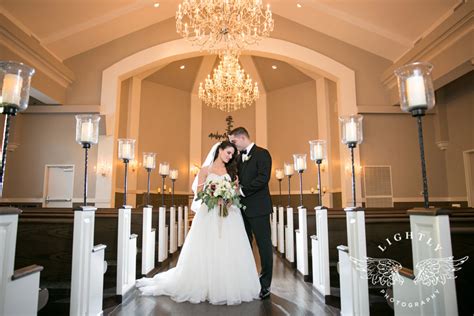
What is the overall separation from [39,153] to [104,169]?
5.82 ft

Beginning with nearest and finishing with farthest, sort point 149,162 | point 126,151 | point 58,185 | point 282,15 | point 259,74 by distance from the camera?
point 126,151, point 149,162, point 58,185, point 282,15, point 259,74

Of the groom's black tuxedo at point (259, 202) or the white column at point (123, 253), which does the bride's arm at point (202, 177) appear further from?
the white column at point (123, 253)

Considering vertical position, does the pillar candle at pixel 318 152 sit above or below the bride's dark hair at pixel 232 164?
above

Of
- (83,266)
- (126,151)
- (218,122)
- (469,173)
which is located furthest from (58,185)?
(469,173)

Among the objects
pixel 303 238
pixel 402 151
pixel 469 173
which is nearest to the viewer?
pixel 303 238

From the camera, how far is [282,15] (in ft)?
28.9

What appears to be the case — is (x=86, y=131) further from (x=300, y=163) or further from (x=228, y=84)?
(x=228, y=84)

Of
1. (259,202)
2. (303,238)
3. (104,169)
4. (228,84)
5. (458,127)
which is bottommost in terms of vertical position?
(303,238)

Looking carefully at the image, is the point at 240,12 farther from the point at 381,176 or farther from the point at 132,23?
the point at 381,176

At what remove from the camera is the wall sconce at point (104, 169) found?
8.04 meters

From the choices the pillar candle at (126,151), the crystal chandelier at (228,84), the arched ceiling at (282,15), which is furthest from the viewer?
the crystal chandelier at (228,84)

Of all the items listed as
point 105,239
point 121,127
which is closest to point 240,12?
point 105,239

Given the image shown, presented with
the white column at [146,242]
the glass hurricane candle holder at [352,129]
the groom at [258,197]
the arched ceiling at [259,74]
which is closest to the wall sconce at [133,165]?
the arched ceiling at [259,74]

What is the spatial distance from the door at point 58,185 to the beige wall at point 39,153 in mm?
123
